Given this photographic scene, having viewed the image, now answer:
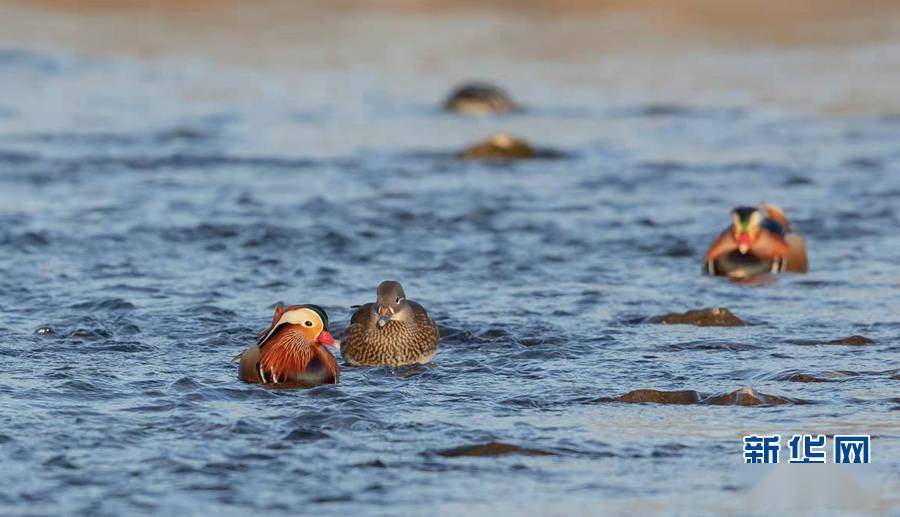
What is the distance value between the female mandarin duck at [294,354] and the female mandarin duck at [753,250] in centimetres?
484

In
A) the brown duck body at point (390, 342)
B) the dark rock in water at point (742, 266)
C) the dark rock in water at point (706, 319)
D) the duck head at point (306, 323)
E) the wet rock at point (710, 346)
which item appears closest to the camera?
the duck head at point (306, 323)

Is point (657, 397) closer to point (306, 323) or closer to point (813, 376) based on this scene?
point (813, 376)

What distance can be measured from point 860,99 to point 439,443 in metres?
19.2

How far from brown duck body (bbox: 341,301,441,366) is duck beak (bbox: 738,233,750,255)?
4020 mm

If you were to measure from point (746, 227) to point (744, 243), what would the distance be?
18 centimetres

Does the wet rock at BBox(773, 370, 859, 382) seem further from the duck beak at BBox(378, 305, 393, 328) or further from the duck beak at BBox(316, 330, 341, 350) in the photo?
the duck beak at BBox(316, 330, 341, 350)

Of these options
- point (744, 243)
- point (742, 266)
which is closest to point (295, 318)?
point (742, 266)

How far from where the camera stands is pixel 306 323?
1071 centimetres

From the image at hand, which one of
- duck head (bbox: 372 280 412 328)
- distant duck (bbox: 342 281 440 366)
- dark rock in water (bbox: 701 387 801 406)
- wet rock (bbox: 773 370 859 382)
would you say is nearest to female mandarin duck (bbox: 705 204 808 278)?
wet rock (bbox: 773 370 859 382)

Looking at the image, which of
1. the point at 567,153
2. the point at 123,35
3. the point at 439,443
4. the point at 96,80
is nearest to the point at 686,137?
the point at 567,153

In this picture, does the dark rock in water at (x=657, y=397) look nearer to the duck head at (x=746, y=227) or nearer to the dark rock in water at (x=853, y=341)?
the dark rock in water at (x=853, y=341)

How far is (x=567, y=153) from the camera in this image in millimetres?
21891

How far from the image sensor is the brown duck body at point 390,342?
11156 mm

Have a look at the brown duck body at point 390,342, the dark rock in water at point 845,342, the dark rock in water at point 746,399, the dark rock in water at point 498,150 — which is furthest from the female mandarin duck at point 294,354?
the dark rock in water at point 498,150
